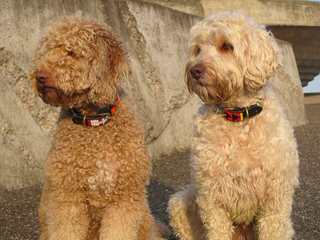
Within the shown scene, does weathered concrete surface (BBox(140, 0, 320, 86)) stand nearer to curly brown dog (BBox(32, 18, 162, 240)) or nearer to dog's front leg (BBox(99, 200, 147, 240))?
Result: curly brown dog (BBox(32, 18, 162, 240))

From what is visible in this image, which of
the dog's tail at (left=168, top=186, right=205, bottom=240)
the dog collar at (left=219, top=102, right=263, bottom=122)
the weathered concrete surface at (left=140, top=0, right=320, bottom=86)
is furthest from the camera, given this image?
the weathered concrete surface at (left=140, top=0, right=320, bottom=86)

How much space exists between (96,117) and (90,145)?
0.23m

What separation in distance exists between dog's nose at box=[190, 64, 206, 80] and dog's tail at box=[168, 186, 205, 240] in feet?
3.57

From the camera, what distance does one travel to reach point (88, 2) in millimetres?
7855

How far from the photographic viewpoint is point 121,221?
13.9ft

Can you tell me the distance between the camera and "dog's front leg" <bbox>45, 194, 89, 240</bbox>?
4246 mm

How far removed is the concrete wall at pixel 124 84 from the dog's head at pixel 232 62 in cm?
135

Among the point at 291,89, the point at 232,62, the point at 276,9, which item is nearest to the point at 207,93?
the point at 232,62

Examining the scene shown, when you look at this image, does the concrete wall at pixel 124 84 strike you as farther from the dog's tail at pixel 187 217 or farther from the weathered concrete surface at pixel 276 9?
the weathered concrete surface at pixel 276 9

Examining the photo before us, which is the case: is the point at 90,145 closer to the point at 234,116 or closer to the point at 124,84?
the point at 234,116

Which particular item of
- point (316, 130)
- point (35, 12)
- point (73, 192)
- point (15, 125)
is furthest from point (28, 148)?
point (316, 130)

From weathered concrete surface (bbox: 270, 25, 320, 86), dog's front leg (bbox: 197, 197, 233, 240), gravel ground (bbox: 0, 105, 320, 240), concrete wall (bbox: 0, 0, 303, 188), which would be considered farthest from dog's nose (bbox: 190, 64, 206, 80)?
weathered concrete surface (bbox: 270, 25, 320, 86)

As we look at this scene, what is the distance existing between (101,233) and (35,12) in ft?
12.3

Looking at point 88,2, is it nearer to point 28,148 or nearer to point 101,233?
point 28,148
